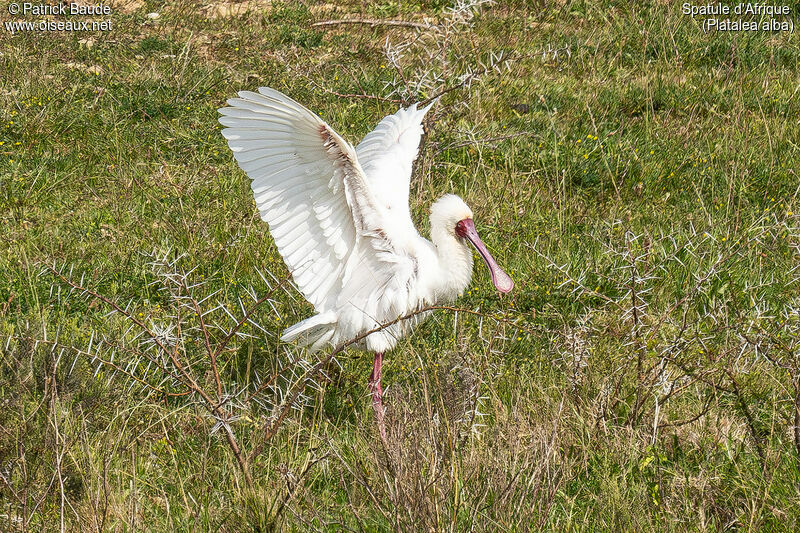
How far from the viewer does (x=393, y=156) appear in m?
5.08

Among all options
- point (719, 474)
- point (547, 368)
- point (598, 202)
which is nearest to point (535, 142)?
point (598, 202)

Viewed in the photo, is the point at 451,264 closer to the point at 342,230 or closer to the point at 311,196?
the point at 342,230

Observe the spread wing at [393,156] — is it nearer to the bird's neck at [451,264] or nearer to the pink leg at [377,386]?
the bird's neck at [451,264]

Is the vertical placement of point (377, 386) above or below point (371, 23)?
below

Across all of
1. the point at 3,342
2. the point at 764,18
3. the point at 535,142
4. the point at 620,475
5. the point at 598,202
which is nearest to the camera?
the point at 620,475

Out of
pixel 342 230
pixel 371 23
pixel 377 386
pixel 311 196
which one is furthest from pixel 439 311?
pixel 371 23

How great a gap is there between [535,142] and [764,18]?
8.85 feet

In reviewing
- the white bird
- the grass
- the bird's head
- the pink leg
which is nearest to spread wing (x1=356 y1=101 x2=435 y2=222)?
the white bird

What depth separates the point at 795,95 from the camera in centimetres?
688

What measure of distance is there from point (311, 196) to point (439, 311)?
0.97m

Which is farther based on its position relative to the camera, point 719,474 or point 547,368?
point 547,368

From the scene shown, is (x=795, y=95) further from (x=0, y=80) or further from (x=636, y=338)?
(x=0, y=80)

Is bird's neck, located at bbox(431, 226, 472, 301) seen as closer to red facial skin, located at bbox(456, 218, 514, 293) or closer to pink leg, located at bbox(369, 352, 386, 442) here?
red facial skin, located at bbox(456, 218, 514, 293)

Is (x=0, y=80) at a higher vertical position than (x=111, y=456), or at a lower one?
higher
